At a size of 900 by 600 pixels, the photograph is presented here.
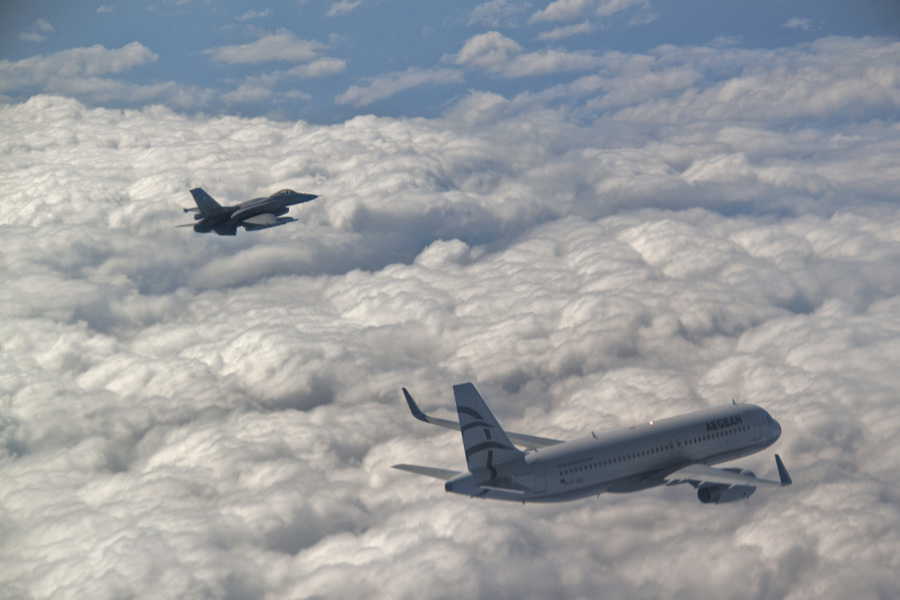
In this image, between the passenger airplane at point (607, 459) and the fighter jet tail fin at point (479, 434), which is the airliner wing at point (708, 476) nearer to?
the passenger airplane at point (607, 459)

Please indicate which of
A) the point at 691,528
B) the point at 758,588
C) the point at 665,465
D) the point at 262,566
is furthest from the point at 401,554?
the point at 665,465

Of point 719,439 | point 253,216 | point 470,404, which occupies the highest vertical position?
point 253,216

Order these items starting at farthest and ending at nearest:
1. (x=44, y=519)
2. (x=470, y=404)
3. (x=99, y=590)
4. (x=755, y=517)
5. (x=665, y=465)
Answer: (x=44, y=519) → (x=99, y=590) → (x=755, y=517) → (x=665, y=465) → (x=470, y=404)

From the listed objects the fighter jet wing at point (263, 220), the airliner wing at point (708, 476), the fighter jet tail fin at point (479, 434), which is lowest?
the airliner wing at point (708, 476)

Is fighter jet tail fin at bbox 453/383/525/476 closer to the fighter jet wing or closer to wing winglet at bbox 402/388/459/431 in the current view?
wing winglet at bbox 402/388/459/431

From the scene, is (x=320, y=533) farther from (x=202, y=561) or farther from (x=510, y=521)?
(x=510, y=521)

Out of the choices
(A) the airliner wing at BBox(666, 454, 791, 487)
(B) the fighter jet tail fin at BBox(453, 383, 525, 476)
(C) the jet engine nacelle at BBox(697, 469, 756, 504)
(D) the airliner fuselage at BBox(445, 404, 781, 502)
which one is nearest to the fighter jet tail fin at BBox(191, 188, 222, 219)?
(B) the fighter jet tail fin at BBox(453, 383, 525, 476)

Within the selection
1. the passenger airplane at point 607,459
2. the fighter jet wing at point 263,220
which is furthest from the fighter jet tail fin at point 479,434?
the fighter jet wing at point 263,220

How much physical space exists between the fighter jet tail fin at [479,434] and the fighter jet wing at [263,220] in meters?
43.0

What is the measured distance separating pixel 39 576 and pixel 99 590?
84.2 ft

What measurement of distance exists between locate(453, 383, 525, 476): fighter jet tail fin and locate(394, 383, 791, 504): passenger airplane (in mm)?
106

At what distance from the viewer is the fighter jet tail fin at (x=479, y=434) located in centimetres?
6531

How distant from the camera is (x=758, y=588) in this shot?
132250 mm

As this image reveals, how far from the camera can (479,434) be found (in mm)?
66000
